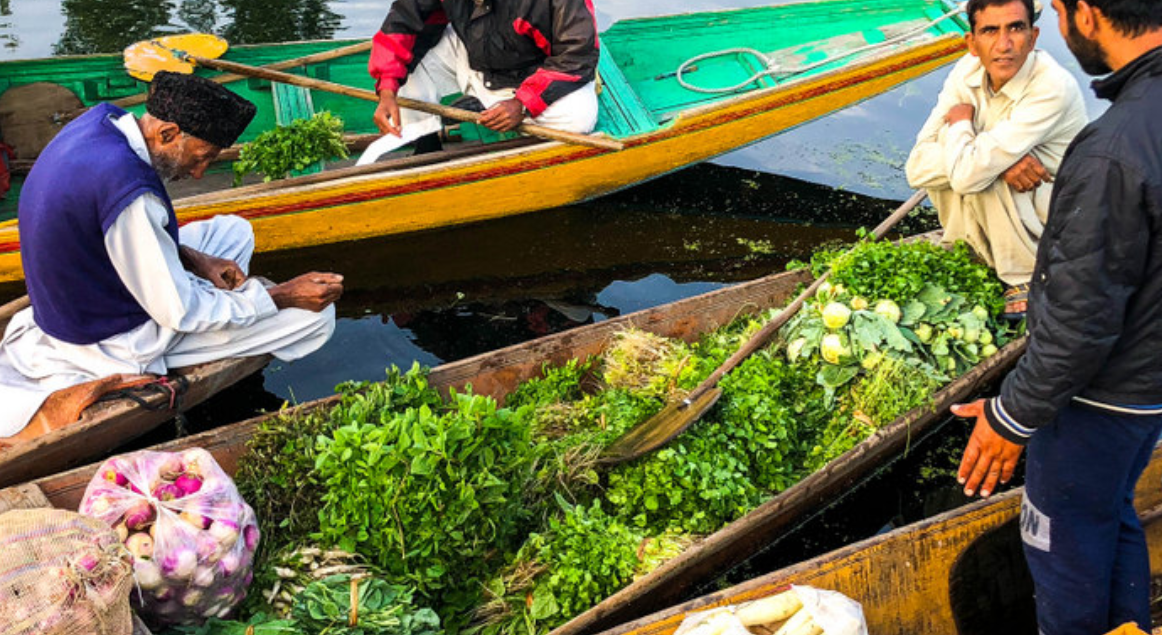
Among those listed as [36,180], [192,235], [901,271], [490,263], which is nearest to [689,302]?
[901,271]

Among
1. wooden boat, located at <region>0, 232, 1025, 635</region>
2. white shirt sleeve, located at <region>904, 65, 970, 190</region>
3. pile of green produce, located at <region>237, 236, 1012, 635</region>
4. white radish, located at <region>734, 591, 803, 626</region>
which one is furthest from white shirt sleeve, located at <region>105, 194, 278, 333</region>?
white shirt sleeve, located at <region>904, 65, 970, 190</region>

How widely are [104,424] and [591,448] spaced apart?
6.88ft

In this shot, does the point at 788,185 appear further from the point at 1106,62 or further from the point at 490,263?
the point at 1106,62

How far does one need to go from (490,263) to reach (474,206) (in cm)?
44

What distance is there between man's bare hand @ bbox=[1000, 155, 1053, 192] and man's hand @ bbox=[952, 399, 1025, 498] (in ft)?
6.59

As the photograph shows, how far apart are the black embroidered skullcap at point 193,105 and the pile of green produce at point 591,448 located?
1.24 metres

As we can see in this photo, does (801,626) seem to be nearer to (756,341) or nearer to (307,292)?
(756,341)

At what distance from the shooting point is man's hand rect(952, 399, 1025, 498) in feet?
9.73

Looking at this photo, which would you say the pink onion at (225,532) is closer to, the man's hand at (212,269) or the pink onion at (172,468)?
the pink onion at (172,468)

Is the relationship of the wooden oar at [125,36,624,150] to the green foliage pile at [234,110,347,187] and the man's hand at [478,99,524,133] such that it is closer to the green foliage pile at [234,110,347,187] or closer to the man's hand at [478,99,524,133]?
the man's hand at [478,99,524,133]

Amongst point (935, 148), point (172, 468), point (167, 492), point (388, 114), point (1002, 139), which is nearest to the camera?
point (167, 492)

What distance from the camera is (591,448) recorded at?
4.08 m

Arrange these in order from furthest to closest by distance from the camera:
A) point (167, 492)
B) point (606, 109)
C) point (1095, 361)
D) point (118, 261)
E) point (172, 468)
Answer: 1. point (606, 109)
2. point (118, 261)
3. point (172, 468)
4. point (167, 492)
5. point (1095, 361)

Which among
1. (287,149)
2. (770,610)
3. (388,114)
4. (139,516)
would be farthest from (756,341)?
(287,149)
